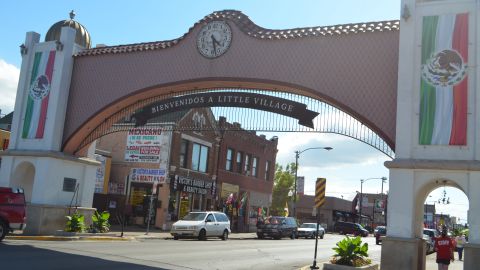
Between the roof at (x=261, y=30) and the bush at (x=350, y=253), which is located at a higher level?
the roof at (x=261, y=30)

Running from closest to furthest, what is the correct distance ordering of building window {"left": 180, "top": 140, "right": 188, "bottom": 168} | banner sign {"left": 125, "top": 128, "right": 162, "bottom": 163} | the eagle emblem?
1. the eagle emblem
2. banner sign {"left": 125, "top": 128, "right": 162, "bottom": 163}
3. building window {"left": 180, "top": 140, "right": 188, "bottom": 168}

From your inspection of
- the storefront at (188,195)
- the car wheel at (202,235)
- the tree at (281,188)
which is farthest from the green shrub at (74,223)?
the tree at (281,188)

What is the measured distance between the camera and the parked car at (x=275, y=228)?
38.8m

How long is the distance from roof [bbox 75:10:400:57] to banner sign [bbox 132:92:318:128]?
6.49ft

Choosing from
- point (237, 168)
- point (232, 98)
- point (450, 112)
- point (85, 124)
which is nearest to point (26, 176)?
point (85, 124)

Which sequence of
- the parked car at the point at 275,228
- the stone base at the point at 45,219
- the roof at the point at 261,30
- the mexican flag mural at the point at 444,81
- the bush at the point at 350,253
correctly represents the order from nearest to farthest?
the mexican flag mural at the point at 444,81 → the bush at the point at 350,253 → the roof at the point at 261,30 → the stone base at the point at 45,219 → the parked car at the point at 275,228

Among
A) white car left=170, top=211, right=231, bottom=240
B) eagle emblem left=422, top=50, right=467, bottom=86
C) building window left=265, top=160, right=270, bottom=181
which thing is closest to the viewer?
eagle emblem left=422, top=50, right=467, bottom=86

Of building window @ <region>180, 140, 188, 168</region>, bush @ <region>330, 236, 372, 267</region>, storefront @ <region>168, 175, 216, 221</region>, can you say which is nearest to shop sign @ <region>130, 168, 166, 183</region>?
storefront @ <region>168, 175, 216, 221</region>

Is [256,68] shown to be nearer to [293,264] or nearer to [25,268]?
[293,264]

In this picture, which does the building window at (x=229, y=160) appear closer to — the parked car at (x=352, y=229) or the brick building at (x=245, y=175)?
the brick building at (x=245, y=175)

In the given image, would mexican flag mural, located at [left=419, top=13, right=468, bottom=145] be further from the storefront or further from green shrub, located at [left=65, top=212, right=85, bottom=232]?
the storefront

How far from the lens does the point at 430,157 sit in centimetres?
1427

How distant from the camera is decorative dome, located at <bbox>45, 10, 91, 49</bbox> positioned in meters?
23.1

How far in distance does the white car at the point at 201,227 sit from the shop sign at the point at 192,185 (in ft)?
17.1
